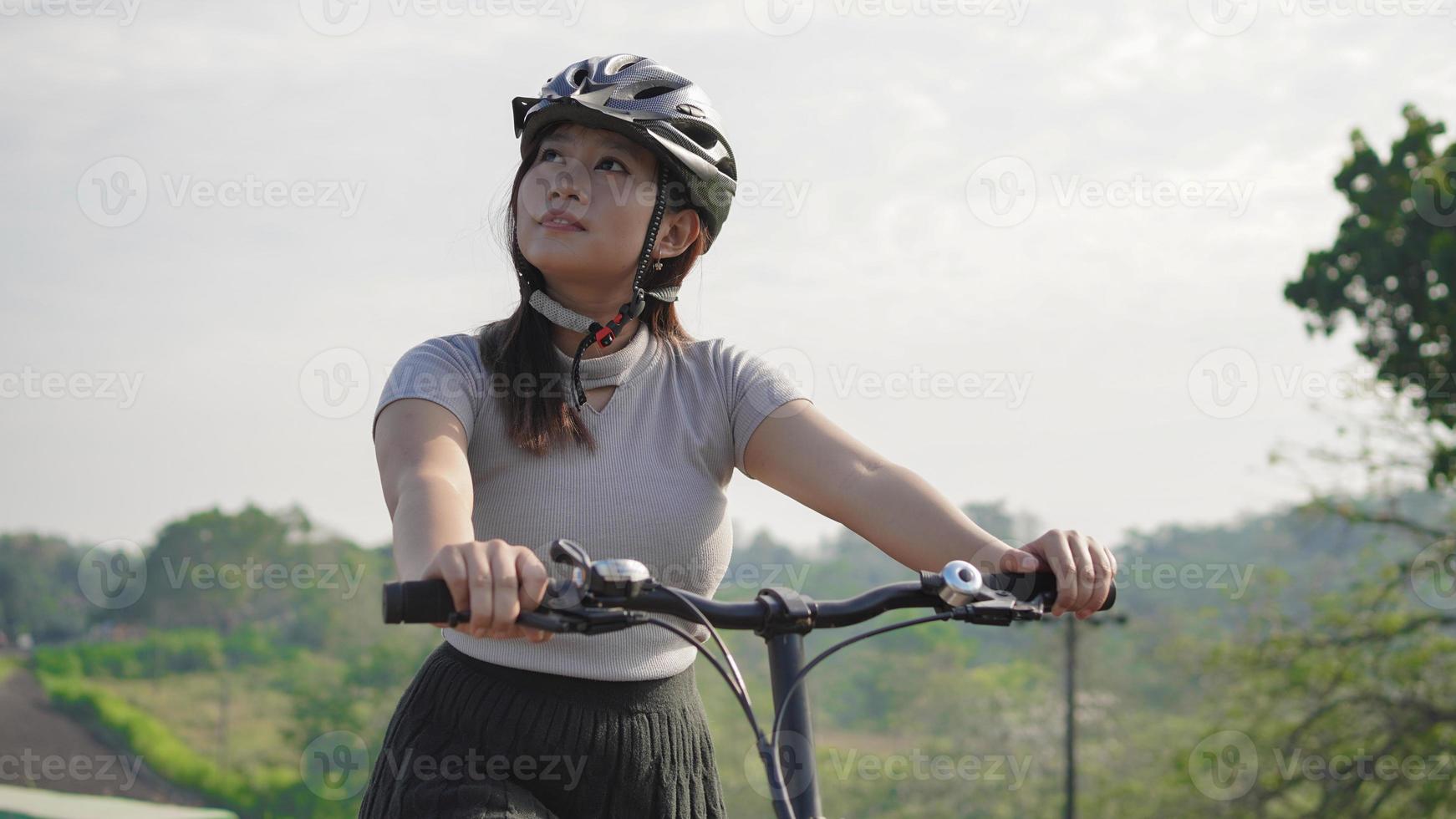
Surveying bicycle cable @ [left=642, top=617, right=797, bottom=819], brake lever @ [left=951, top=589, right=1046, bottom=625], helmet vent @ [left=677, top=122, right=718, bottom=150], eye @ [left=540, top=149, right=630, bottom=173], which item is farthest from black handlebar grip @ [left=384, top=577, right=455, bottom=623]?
helmet vent @ [left=677, top=122, right=718, bottom=150]

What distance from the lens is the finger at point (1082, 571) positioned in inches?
103

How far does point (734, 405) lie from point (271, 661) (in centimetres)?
4943

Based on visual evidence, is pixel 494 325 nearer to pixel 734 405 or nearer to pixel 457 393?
pixel 457 393

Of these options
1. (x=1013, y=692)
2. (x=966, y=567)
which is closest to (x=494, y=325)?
(x=966, y=567)

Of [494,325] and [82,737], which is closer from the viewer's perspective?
[494,325]

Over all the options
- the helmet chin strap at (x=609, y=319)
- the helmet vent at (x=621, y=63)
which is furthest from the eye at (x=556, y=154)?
the helmet vent at (x=621, y=63)

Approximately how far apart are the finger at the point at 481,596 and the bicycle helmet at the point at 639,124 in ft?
3.49

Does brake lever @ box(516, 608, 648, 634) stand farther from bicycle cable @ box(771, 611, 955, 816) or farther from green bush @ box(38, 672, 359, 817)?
green bush @ box(38, 672, 359, 817)

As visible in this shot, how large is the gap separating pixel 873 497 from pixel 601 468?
60 centimetres

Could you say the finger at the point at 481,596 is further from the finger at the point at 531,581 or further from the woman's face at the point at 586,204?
the woman's face at the point at 586,204

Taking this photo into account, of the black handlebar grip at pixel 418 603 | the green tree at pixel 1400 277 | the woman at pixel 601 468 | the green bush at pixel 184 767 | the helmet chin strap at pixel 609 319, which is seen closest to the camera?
the black handlebar grip at pixel 418 603

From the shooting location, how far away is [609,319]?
10.9 feet

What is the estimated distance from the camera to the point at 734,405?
3236 millimetres

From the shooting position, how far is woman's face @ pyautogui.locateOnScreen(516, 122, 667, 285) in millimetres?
3133
